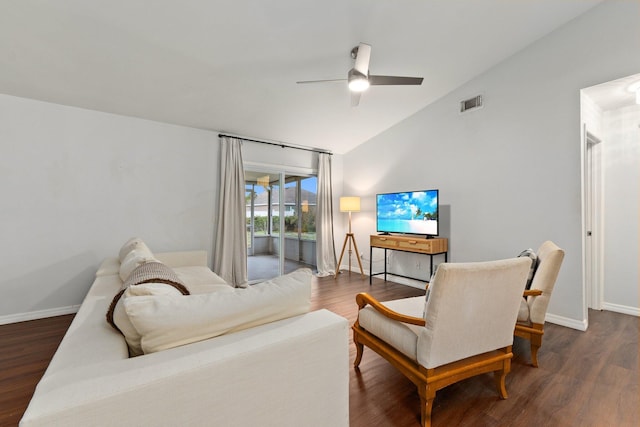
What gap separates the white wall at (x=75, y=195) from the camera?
2.92 m

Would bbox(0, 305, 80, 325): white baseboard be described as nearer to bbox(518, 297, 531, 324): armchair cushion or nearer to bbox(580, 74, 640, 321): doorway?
bbox(518, 297, 531, 324): armchair cushion

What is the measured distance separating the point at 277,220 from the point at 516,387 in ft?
12.8

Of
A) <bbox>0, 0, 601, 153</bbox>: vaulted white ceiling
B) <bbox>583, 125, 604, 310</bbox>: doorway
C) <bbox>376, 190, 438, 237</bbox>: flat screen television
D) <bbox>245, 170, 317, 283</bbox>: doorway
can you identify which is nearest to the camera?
<bbox>0, 0, 601, 153</bbox>: vaulted white ceiling

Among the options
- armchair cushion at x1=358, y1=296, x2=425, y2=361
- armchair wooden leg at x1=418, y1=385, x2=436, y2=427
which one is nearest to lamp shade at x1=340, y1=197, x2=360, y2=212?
armchair cushion at x1=358, y1=296, x2=425, y2=361

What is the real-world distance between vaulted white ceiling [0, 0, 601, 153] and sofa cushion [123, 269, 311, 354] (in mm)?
2236

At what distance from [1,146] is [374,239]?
467 cm

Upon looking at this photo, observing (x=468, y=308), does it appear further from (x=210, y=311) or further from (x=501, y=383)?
(x=210, y=311)

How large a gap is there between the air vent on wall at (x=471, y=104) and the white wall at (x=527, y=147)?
0.25 feet

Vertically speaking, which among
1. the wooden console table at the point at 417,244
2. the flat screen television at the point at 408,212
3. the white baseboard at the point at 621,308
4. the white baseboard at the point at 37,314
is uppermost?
the flat screen television at the point at 408,212

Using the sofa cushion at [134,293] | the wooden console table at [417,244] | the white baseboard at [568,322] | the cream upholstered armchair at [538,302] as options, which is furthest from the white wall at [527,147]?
the sofa cushion at [134,293]

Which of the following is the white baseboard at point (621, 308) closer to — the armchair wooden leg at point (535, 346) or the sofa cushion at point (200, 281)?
the armchair wooden leg at point (535, 346)

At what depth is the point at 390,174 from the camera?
4781 millimetres

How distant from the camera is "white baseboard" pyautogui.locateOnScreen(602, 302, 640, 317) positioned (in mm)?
3075

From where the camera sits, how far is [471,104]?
12.1ft
